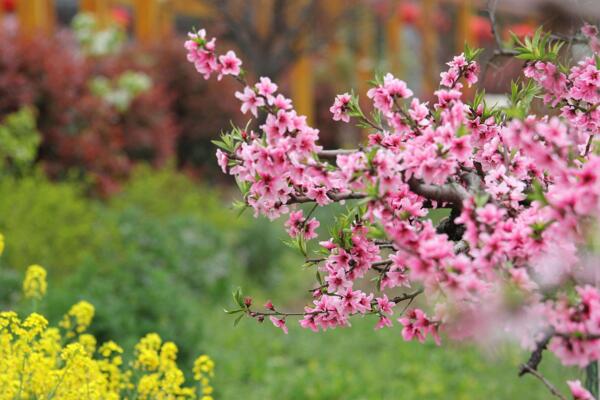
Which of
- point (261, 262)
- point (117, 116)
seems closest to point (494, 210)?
point (261, 262)

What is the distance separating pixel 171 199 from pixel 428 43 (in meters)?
9.51

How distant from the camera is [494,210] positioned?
1876 mm

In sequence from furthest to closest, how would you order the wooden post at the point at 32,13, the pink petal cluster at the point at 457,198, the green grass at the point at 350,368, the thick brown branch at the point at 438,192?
the wooden post at the point at 32,13, the green grass at the point at 350,368, the thick brown branch at the point at 438,192, the pink petal cluster at the point at 457,198

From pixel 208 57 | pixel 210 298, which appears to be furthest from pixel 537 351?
pixel 210 298

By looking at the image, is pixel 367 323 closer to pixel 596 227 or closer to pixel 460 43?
pixel 596 227

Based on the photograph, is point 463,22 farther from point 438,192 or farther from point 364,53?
point 438,192

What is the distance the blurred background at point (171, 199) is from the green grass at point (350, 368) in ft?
0.05

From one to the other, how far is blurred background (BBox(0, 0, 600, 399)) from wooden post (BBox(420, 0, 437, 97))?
119 inches

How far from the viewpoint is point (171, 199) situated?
9.08 meters

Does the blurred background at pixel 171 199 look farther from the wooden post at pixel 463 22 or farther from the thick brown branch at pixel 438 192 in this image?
the wooden post at pixel 463 22

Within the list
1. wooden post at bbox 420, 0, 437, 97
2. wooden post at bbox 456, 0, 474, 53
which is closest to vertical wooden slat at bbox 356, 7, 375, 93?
wooden post at bbox 420, 0, 437, 97

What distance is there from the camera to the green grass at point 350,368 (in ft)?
17.2

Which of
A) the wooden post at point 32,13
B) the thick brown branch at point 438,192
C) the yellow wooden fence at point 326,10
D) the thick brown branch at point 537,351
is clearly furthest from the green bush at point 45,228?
the thick brown branch at point 537,351

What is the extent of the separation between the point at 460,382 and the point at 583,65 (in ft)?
11.3
